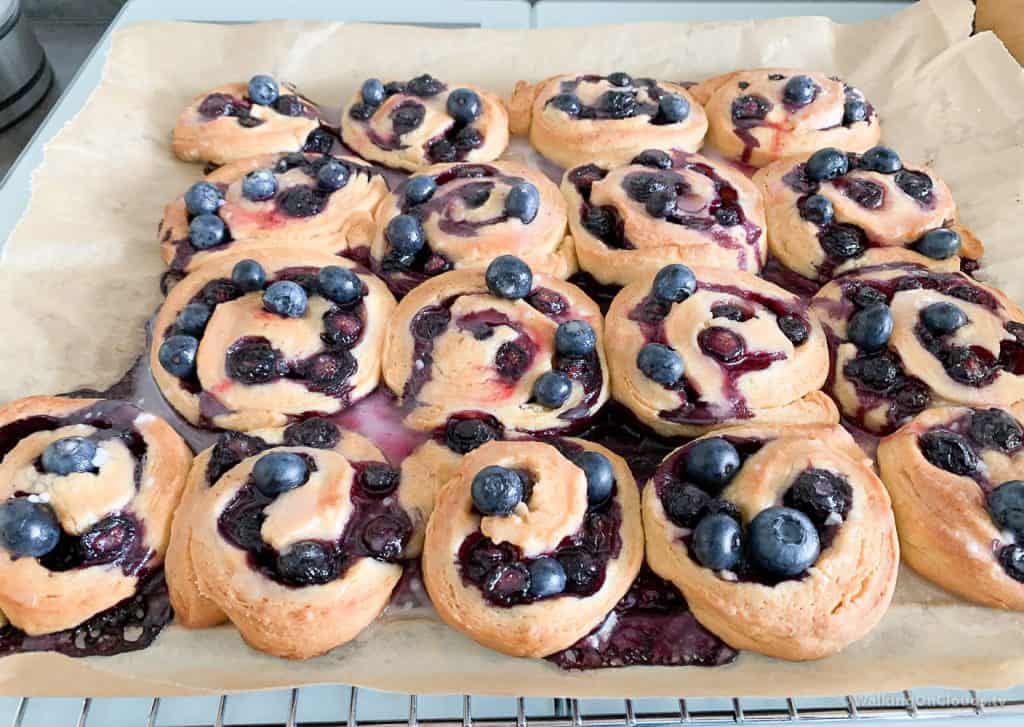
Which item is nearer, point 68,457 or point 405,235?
point 68,457

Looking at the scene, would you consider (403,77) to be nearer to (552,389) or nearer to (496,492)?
(552,389)

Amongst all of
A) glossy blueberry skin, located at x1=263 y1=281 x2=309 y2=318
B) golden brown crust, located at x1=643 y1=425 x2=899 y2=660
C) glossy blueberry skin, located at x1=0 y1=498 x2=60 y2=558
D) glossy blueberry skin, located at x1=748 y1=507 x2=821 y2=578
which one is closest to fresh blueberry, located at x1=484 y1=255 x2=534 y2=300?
glossy blueberry skin, located at x1=263 y1=281 x2=309 y2=318

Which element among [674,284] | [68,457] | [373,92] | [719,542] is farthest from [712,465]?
[373,92]

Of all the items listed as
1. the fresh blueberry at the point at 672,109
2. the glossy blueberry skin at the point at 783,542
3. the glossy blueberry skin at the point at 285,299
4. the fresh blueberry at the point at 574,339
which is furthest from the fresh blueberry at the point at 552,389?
the fresh blueberry at the point at 672,109

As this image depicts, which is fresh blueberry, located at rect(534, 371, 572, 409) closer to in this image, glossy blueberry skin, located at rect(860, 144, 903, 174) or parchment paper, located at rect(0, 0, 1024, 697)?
parchment paper, located at rect(0, 0, 1024, 697)

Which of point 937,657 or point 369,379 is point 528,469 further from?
point 937,657
